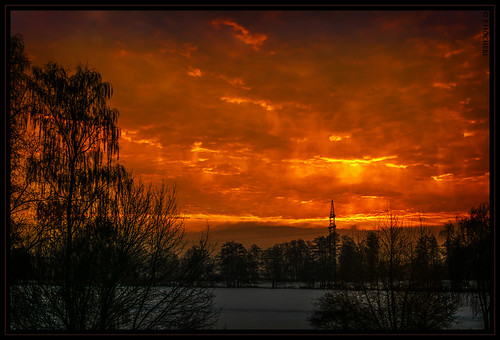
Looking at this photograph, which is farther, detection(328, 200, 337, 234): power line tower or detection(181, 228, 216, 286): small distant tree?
detection(328, 200, 337, 234): power line tower

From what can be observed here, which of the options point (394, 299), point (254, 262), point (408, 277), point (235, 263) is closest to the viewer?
point (394, 299)

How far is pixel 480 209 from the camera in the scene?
2162cm

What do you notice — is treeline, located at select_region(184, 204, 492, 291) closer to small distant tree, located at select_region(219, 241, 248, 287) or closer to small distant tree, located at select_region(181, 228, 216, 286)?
small distant tree, located at select_region(181, 228, 216, 286)

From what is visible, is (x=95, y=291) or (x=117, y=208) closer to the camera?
(x=95, y=291)

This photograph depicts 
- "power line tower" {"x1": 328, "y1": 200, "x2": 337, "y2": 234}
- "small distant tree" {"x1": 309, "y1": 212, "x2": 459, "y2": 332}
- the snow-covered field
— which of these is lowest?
the snow-covered field

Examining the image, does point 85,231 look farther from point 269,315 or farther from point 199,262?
point 269,315

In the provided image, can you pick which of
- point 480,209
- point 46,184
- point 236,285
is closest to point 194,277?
point 46,184

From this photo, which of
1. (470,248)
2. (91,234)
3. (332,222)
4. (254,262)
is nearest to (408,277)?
(470,248)

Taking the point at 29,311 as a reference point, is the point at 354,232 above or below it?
above

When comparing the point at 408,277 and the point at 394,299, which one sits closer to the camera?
the point at 394,299

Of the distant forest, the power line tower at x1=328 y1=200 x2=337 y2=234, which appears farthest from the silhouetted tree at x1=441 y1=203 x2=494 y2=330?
the power line tower at x1=328 y1=200 x2=337 y2=234

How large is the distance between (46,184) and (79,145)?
1.19m

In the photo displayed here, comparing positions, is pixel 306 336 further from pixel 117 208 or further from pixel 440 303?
pixel 440 303

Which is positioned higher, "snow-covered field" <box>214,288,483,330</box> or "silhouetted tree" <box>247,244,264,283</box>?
"silhouetted tree" <box>247,244,264,283</box>
